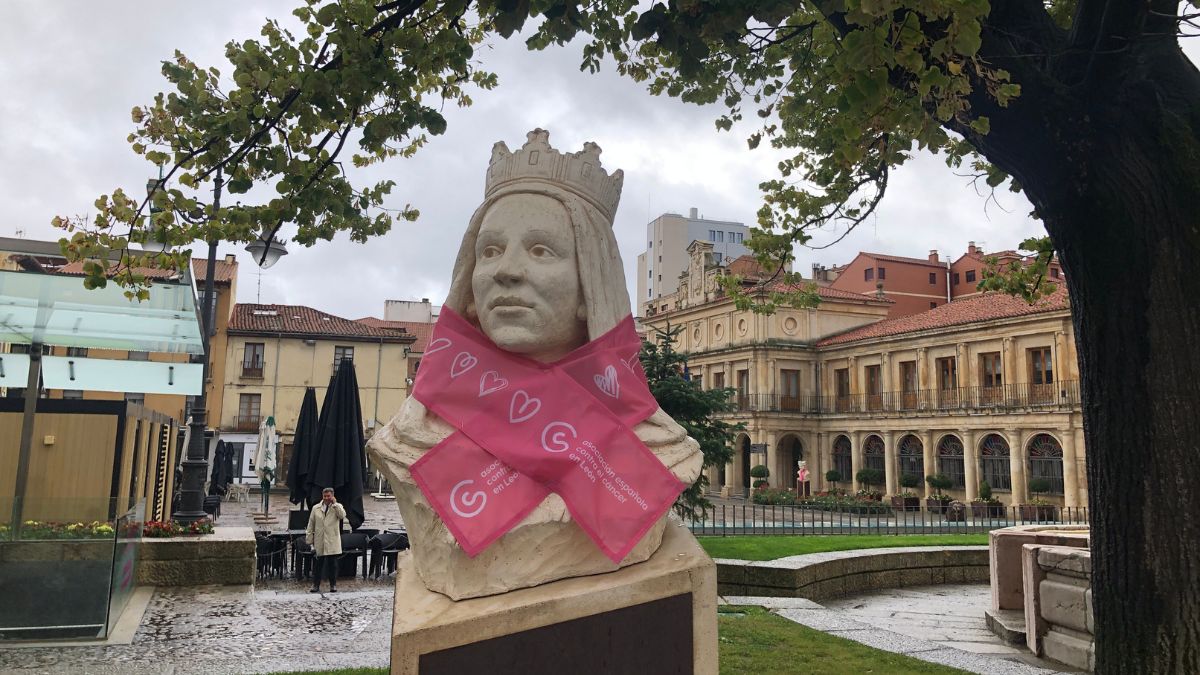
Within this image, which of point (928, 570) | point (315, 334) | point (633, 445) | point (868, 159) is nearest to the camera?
point (633, 445)

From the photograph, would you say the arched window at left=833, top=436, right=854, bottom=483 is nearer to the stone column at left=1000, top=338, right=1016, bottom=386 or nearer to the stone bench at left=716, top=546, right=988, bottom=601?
the stone column at left=1000, top=338, right=1016, bottom=386

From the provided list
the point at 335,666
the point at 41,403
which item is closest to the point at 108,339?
the point at 41,403

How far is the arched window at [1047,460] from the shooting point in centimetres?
2767

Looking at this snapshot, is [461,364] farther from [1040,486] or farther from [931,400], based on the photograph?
[931,400]

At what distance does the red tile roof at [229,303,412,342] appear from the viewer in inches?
1519

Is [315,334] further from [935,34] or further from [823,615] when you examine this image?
[935,34]

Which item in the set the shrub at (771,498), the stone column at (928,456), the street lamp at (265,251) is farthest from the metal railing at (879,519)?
the street lamp at (265,251)

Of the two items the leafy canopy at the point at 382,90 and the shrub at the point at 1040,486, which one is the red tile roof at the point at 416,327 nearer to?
the shrub at the point at 1040,486

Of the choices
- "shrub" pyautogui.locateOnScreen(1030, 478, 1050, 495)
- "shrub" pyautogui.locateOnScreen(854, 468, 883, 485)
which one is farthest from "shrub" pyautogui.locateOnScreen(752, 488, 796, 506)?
"shrub" pyautogui.locateOnScreen(1030, 478, 1050, 495)

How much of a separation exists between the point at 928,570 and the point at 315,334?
33678 mm

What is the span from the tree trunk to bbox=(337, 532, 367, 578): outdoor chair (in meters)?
8.87

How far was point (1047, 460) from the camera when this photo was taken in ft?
92.6

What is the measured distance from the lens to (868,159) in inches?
247

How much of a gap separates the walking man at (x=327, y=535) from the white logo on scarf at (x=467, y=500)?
7.62m
